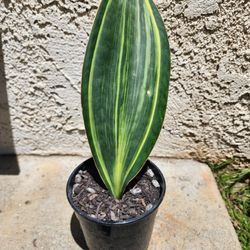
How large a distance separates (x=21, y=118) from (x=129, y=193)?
526 millimetres

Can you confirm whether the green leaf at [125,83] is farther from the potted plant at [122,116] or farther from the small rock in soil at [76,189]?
the small rock in soil at [76,189]

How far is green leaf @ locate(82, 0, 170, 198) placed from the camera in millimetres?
720

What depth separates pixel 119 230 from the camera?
2.89 feet

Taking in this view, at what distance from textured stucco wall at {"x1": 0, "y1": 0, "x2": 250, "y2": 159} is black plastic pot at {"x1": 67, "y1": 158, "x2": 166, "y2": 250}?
31 centimetres

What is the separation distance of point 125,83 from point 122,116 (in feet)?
0.26

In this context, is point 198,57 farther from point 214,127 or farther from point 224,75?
point 214,127

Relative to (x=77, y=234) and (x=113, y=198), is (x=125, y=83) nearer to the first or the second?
(x=113, y=198)

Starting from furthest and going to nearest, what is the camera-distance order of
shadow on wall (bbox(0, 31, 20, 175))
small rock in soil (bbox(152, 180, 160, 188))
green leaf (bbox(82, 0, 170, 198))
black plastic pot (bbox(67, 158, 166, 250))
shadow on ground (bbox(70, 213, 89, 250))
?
shadow on wall (bbox(0, 31, 20, 175)) < shadow on ground (bbox(70, 213, 89, 250)) < small rock in soil (bbox(152, 180, 160, 188)) < black plastic pot (bbox(67, 158, 166, 250)) < green leaf (bbox(82, 0, 170, 198))

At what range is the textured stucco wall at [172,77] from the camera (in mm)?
1025

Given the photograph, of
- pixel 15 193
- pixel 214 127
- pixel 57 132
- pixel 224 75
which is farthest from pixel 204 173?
pixel 15 193

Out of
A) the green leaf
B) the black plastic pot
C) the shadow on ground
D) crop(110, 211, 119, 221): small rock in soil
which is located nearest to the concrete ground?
the shadow on ground

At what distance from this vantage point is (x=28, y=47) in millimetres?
1092

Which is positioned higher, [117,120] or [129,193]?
[117,120]

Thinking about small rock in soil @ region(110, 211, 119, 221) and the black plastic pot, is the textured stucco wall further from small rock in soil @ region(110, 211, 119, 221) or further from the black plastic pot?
small rock in soil @ region(110, 211, 119, 221)
